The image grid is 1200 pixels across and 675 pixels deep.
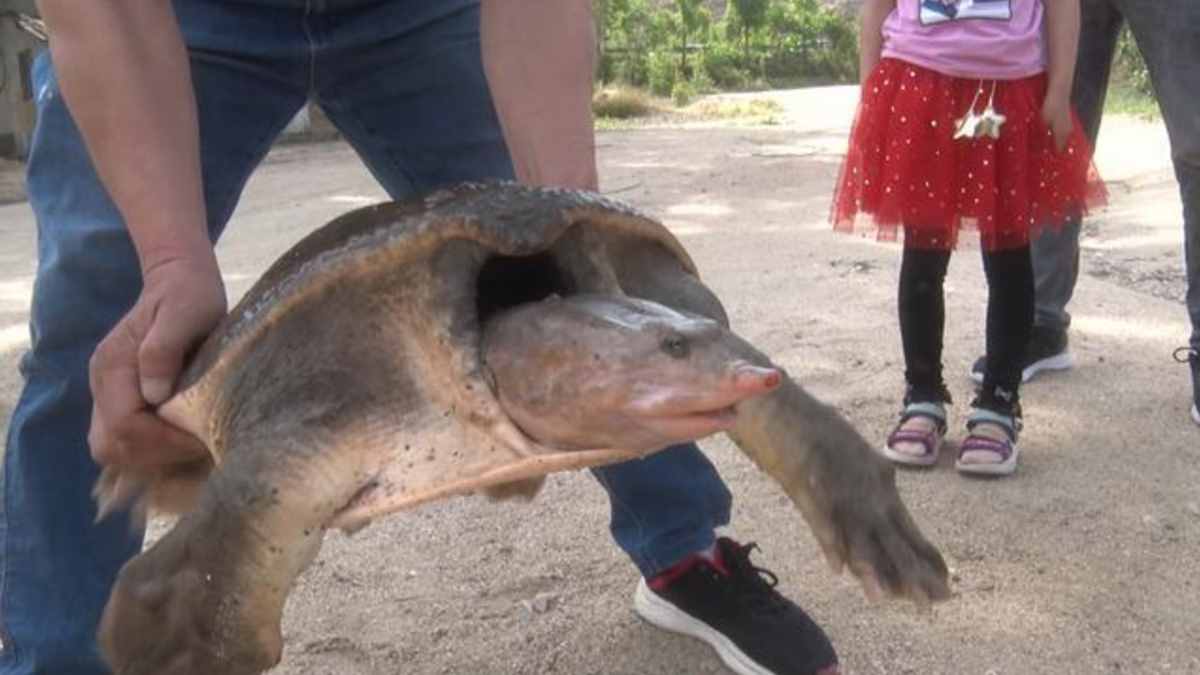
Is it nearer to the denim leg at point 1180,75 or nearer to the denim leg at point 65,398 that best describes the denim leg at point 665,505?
the denim leg at point 65,398

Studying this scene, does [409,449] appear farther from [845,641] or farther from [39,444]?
[845,641]

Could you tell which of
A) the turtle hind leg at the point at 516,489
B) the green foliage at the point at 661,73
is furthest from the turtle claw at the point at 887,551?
the green foliage at the point at 661,73

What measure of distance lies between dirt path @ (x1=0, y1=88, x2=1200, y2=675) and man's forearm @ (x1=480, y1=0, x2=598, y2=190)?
2.68 ft

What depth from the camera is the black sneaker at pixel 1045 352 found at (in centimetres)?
346

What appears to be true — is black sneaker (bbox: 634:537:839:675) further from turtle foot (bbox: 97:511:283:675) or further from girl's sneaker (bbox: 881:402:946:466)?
turtle foot (bbox: 97:511:283:675)

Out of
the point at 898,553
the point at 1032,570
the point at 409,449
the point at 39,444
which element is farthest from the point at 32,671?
the point at 1032,570

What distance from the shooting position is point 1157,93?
3.08 meters

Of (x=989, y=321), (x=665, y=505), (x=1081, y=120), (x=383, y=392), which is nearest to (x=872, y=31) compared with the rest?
(x=1081, y=120)

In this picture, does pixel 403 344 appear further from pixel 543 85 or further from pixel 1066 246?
pixel 1066 246

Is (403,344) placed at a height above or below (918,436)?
above

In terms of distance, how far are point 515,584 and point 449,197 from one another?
1174mm

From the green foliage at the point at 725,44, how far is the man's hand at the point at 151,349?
65.6ft

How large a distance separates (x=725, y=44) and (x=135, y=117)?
85.6 feet

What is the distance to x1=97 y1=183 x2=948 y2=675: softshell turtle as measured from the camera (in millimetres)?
1194
